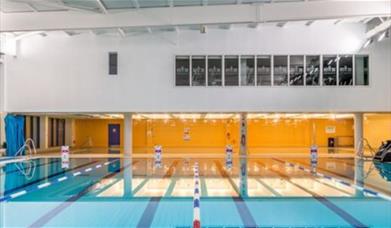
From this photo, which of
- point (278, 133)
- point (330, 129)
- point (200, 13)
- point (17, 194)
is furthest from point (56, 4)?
point (330, 129)

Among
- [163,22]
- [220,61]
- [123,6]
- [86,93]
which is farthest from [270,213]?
[86,93]

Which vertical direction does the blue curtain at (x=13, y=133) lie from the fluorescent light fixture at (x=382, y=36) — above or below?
below

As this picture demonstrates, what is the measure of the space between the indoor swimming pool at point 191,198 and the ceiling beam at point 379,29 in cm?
591

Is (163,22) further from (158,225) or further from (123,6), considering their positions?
(158,225)

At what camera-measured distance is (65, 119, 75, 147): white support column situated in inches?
1143

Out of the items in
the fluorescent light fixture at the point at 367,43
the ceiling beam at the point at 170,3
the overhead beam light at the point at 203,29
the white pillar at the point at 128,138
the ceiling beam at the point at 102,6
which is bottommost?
the white pillar at the point at 128,138

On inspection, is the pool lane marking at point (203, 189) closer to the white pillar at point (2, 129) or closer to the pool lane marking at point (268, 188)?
the pool lane marking at point (268, 188)

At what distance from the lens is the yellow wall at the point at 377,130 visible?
28094 mm

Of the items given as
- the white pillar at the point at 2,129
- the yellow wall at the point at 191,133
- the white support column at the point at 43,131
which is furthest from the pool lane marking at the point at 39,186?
the yellow wall at the point at 191,133

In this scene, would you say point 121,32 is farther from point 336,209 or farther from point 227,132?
point 336,209

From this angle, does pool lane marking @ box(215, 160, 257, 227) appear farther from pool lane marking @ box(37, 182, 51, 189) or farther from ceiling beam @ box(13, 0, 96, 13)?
ceiling beam @ box(13, 0, 96, 13)

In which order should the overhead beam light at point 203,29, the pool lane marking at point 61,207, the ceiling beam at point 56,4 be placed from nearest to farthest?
1. the pool lane marking at point 61,207
2. the ceiling beam at point 56,4
3. the overhead beam light at point 203,29

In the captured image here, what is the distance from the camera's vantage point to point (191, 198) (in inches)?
308

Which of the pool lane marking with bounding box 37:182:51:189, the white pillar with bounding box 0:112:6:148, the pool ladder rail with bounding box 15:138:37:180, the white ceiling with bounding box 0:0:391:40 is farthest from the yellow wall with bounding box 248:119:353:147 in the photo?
the pool lane marking with bounding box 37:182:51:189
